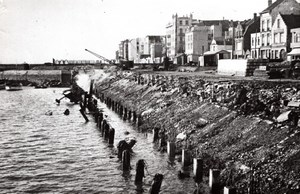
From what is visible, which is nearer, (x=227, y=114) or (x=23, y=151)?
(x=227, y=114)

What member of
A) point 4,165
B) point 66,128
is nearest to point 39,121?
point 66,128

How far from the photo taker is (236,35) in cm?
9175

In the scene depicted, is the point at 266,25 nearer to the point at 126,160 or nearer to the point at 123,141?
the point at 123,141

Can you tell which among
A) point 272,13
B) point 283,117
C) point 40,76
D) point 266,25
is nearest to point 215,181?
point 283,117

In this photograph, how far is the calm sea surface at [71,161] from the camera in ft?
63.2

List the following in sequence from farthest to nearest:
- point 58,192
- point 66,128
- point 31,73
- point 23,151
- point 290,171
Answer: point 31,73 → point 66,128 → point 23,151 → point 58,192 → point 290,171

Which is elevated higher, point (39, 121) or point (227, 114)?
point (227, 114)

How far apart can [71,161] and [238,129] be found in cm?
1048

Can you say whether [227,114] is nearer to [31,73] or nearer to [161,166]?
[161,166]

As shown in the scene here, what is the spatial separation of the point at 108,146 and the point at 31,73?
102612mm

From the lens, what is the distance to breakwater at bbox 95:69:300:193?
51.9ft

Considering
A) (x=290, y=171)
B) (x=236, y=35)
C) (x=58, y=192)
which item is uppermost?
(x=236, y=35)

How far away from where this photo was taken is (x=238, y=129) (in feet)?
70.3

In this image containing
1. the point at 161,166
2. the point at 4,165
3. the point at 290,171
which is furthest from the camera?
the point at 4,165
